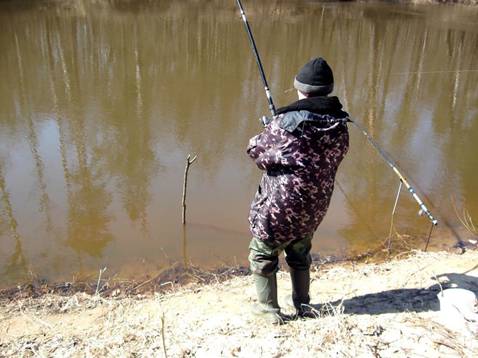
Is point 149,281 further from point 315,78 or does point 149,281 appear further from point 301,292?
point 315,78

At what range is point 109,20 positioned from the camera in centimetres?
1598

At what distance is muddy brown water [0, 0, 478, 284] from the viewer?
15.6 feet

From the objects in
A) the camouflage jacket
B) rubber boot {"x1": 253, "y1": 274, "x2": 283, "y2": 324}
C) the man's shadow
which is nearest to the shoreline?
the man's shadow

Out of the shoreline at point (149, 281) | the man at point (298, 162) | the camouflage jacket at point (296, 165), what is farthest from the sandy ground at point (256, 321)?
the camouflage jacket at point (296, 165)

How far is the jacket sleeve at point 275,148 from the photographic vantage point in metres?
2.32

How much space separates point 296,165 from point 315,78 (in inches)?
16.8

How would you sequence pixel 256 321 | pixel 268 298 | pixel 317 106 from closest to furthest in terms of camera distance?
pixel 317 106 → pixel 268 298 → pixel 256 321

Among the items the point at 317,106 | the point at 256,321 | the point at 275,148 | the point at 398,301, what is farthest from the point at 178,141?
the point at 317,106

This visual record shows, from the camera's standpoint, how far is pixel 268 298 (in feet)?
9.36

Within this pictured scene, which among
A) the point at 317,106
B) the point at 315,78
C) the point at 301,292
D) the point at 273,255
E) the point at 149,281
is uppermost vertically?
the point at 315,78

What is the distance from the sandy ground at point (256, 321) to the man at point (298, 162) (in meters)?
0.46

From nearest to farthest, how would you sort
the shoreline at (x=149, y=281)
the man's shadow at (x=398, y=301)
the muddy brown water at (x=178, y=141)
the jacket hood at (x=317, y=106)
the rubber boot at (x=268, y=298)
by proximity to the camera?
the jacket hood at (x=317, y=106) < the rubber boot at (x=268, y=298) < the man's shadow at (x=398, y=301) < the shoreline at (x=149, y=281) < the muddy brown water at (x=178, y=141)

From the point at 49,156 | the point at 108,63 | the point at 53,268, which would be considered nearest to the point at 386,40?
the point at 108,63

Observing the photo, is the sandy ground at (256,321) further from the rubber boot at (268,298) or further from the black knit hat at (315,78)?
the black knit hat at (315,78)
